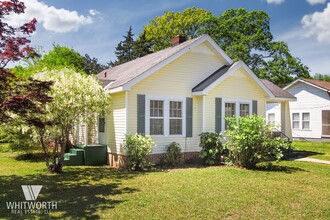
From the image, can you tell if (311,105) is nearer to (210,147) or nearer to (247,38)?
(247,38)

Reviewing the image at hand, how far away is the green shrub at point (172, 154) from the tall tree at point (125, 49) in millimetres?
31034

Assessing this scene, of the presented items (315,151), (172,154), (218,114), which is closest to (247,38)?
(315,151)

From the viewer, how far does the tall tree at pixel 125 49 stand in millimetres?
41500

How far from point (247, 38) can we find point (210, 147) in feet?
77.7

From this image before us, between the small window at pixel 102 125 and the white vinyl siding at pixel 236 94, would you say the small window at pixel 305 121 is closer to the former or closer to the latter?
the white vinyl siding at pixel 236 94

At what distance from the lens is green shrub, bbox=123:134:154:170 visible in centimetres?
1048

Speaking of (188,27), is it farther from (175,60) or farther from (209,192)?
(209,192)

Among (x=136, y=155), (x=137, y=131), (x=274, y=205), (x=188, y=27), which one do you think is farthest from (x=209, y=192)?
(x=188, y=27)

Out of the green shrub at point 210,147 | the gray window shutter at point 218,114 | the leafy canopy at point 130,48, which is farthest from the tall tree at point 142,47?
the green shrub at point 210,147

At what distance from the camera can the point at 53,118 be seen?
9516 millimetres

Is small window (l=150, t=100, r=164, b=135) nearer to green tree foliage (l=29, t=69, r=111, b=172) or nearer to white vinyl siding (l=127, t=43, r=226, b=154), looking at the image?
white vinyl siding (l=127, t=43, r=226, b=154)

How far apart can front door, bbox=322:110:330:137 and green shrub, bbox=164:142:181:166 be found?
16085mm

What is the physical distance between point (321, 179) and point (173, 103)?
6138 millimetres

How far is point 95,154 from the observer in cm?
1216
